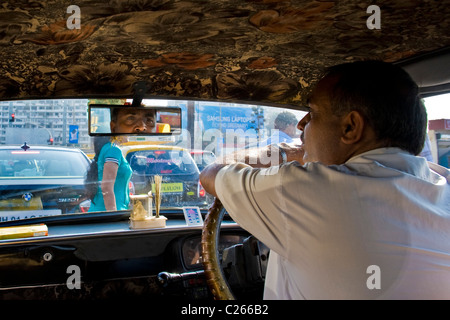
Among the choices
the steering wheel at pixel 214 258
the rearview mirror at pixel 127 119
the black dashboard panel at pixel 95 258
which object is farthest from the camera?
the black dashboard panel at pixel 95 258

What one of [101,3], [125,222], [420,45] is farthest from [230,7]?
[125,222]

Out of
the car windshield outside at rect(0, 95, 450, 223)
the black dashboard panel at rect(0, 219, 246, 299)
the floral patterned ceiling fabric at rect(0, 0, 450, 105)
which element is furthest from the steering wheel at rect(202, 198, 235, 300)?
the car windshield outside at rect(0, 95, 450, 223)

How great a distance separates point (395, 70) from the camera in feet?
4.18

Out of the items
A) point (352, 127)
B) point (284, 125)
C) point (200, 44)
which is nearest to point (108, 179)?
point (284, 125)

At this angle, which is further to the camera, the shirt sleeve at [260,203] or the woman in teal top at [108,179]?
the woman in teal top at [108,179]

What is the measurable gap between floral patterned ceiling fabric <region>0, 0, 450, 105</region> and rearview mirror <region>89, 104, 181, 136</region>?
0.12 meters

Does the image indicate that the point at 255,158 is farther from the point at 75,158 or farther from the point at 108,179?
the point at 75,158

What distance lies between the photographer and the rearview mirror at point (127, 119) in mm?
2723

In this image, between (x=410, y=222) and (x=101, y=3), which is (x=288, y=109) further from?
(x=410, y=222)

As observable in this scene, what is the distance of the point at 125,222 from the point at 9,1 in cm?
251

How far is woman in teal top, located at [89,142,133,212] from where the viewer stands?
3961 millimetres

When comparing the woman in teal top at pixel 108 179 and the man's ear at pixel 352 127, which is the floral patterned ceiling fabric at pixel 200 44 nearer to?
the man's ear at pixel 352 127

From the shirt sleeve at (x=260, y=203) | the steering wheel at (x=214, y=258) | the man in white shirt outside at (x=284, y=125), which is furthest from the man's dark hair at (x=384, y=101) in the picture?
the man in white shirt outside at (x=284, y=125)

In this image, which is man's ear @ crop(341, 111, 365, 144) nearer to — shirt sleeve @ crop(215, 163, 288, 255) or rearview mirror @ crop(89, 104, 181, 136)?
shirt sleeve @ crop(215, 163, 288, 255)
